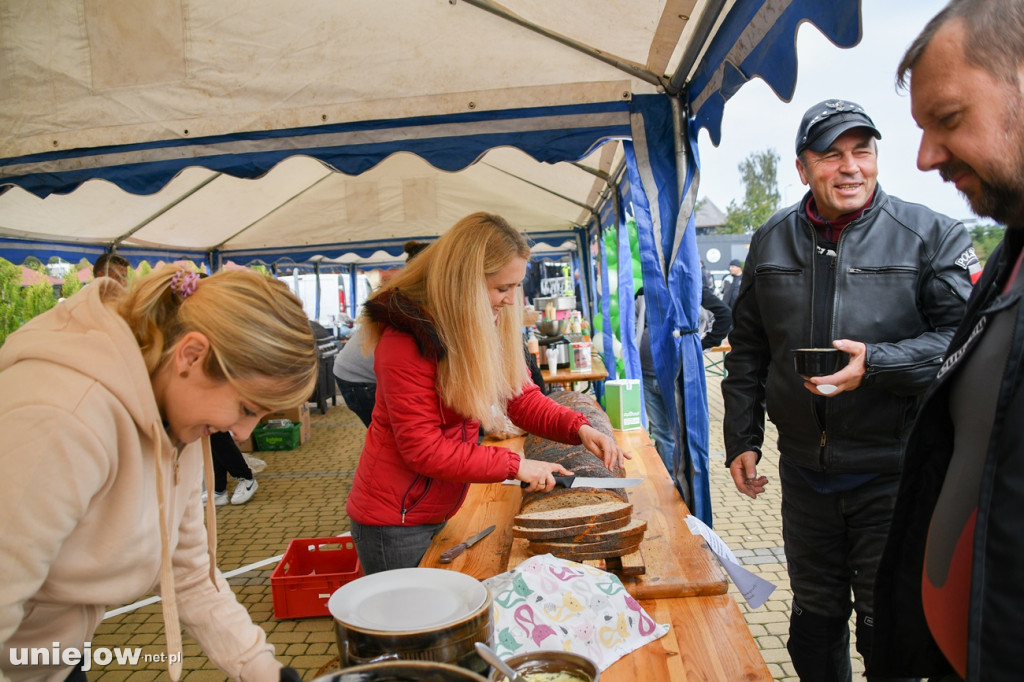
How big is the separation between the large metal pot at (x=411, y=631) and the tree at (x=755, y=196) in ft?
135

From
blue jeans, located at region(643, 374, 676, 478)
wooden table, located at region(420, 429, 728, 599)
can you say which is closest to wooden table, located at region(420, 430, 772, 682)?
wooden table, located at region(420, 429, 728, 599)

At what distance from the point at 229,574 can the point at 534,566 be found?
369 cm

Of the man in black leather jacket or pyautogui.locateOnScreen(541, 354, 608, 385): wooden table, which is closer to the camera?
the man in black leather jacket

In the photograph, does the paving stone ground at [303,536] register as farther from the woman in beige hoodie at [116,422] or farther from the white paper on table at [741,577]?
the white paper on table at [741,577]

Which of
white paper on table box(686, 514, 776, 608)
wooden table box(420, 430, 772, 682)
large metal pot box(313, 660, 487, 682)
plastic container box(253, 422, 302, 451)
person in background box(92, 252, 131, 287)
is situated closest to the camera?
large metal pot box(313, 660, 487, 682)

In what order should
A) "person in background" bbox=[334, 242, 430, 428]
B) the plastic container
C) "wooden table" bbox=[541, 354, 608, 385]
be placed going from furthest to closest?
the plastic container < "wooden table" bbox=[541, 354, 608, 385] < "person in background" bbox=[334, 242, 430, 428]

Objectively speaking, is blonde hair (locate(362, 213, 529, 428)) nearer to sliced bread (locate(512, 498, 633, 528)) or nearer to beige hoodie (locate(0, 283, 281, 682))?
sliced bread (locate(512, 498, 633, 528))

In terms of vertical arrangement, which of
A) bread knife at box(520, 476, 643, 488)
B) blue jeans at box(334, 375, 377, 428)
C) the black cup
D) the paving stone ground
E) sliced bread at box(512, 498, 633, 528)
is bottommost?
the paving stone ground

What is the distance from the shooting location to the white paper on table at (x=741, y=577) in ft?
5.28

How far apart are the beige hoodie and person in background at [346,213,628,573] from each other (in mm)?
616

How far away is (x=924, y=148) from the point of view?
3.60 ft

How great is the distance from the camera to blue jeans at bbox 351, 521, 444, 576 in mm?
1946

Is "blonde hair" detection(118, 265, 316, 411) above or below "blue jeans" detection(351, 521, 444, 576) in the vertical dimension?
above

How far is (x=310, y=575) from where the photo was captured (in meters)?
3.52
